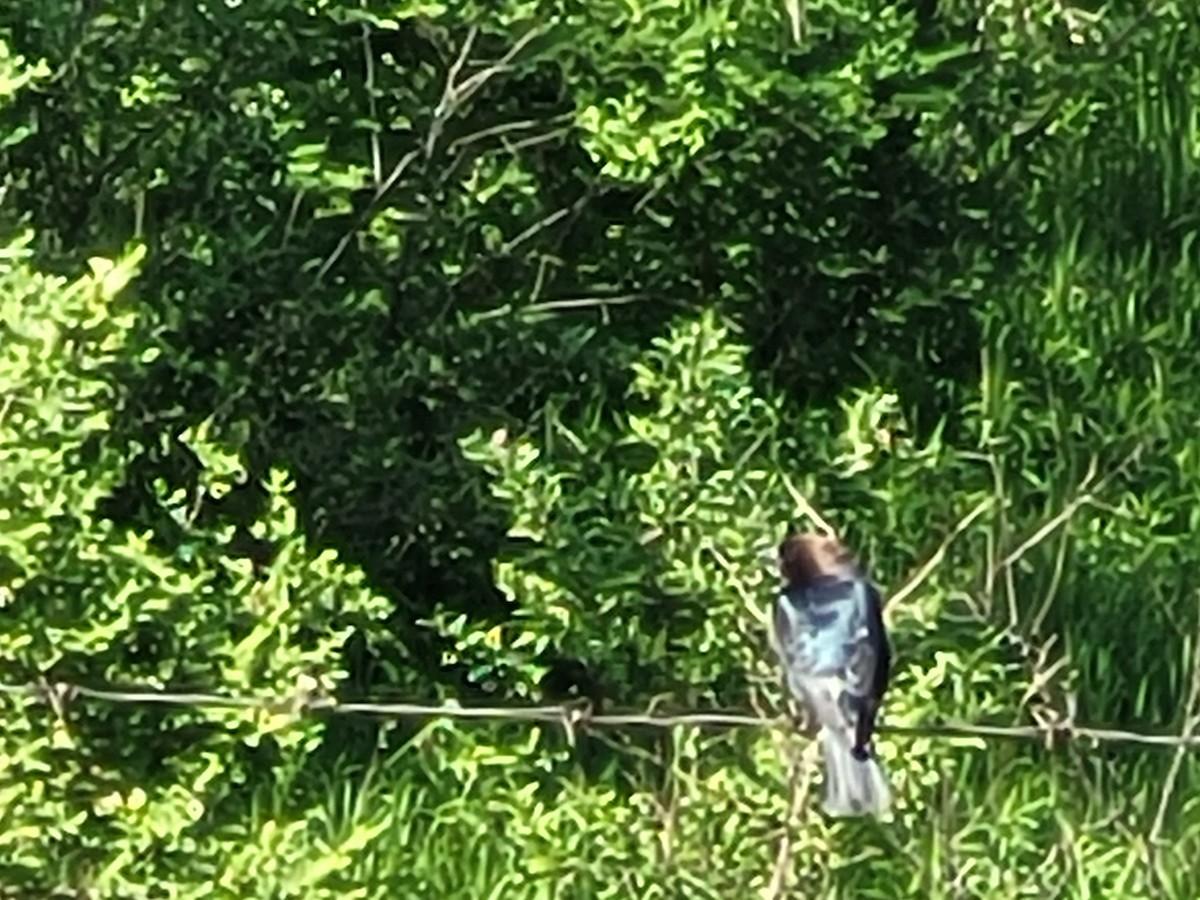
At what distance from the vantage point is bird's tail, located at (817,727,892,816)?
2037 millimetres

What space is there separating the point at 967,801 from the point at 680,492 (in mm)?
351

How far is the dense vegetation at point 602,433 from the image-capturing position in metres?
2.16

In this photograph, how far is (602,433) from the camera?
221cm

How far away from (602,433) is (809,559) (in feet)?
0.75

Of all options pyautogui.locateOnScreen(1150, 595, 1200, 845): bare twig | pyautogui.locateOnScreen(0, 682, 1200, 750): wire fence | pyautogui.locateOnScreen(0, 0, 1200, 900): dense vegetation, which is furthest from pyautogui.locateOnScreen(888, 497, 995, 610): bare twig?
pyautogui.locateOnScreen(1150, 595, 1200, 845): bare twig

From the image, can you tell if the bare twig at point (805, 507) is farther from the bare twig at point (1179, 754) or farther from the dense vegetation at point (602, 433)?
the bare twig at point (1179, 754)

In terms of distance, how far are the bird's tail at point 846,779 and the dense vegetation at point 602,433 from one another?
10 cm

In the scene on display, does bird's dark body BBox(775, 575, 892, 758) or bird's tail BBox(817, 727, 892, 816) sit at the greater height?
bird's dark body BBox(775, 575, 892, 758)

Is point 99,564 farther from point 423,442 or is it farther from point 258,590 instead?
point 423,442

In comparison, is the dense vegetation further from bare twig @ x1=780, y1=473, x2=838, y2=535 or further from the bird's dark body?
the bird's dark body

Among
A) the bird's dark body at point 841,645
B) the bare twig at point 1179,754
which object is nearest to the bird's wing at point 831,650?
the bird's dark body at point 841,645

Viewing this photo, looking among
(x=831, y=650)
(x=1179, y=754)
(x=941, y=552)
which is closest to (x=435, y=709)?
(x=831, y=650)

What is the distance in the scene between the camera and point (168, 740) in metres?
2.24

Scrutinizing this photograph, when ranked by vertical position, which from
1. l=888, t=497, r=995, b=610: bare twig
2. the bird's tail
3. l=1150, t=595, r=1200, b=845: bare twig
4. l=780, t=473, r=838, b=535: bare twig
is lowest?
l=1150, t=595, r=1200, b=845: bare twig
